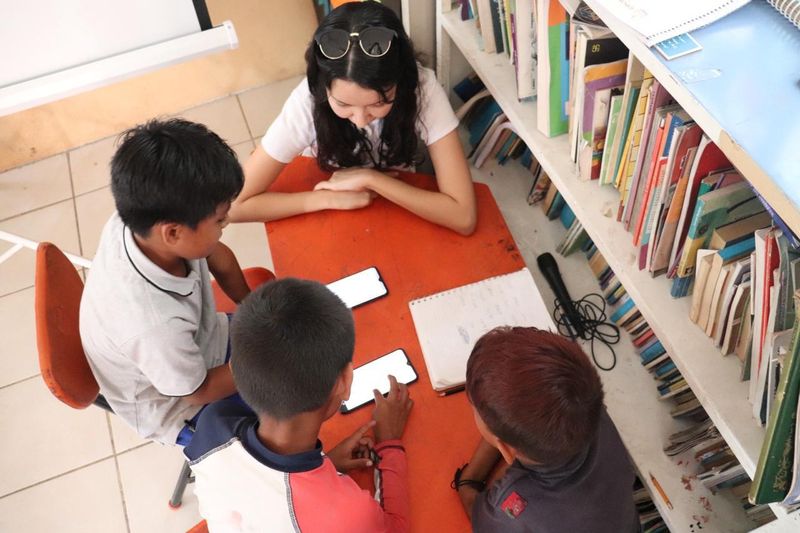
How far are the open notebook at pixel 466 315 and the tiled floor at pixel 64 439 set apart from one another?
3.33 feet

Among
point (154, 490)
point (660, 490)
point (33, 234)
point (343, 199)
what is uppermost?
point (343, 199)

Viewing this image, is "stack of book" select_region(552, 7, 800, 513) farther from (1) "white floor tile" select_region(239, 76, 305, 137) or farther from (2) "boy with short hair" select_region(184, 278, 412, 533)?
(1) "white floor tile" select_region(239, 76, 305, 137)

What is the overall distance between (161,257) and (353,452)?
20.0 inches

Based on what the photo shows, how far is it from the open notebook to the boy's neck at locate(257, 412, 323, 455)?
1.00ft

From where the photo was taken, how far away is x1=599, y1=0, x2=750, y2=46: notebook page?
0.83 meters

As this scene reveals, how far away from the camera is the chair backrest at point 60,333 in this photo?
1.08 meters

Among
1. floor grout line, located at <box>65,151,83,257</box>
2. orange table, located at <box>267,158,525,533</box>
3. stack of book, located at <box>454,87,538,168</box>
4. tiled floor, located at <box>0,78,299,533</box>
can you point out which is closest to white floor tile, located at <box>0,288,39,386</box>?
tiled floor, located at <box>0,78,299,533</box>

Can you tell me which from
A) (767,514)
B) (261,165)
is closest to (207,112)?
(261,165)

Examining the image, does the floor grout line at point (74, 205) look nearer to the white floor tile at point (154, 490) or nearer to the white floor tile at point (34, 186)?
the white floor tile at point (34, 186)

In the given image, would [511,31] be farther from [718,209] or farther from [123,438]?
[123,438]

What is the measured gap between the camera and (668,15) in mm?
843

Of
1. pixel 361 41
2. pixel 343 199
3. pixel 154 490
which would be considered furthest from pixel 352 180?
pixel 154 490

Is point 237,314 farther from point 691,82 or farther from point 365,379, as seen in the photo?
point 691,82

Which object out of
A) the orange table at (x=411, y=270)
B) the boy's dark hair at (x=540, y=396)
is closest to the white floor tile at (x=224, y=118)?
the orange table at (x=411, y=270)
